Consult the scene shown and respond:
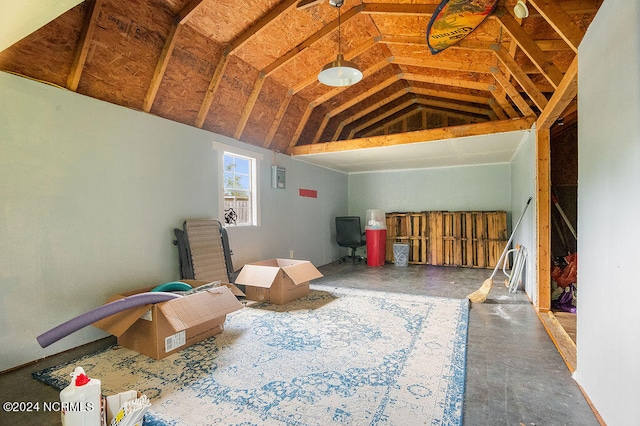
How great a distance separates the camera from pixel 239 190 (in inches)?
187

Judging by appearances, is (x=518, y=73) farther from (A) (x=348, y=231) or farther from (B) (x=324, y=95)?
(A) (x=348, y=231)

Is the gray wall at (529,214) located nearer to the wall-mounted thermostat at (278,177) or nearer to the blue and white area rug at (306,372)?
the blue and white area rug at (306,372)

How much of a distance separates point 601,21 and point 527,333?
2.60 m

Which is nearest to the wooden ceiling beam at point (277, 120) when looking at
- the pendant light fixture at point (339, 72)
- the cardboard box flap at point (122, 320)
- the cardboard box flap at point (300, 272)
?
the pendant light fixture at point (339, 72)

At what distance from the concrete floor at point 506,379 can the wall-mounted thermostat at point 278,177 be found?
3.26 m

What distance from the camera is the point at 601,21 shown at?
1717 mm

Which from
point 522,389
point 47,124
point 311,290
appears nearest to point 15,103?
point 47,124

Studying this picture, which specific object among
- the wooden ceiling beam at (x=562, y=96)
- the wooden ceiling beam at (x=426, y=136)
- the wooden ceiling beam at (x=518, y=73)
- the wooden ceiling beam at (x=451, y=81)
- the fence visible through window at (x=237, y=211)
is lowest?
the fence visible through window at (x=237, y=211)

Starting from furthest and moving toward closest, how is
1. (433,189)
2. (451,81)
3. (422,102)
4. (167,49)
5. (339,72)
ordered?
(433,189) → (422,102) → (451,81) → (167,49) → (339,72)

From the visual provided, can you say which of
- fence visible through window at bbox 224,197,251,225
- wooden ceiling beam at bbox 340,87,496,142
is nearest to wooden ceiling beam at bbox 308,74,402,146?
wooden ceiling beam at bbox 340,87,496,142

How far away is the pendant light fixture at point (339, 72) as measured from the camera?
2.76 metres

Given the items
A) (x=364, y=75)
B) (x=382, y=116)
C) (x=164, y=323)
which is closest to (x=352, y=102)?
(x=364, y=75)

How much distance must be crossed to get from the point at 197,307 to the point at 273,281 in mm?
1251

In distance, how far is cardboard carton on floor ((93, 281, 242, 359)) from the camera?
7.80 ft
